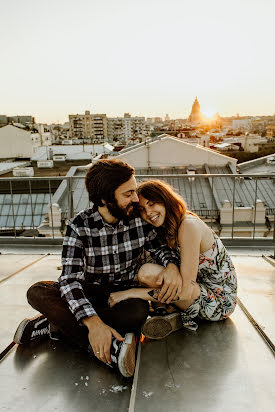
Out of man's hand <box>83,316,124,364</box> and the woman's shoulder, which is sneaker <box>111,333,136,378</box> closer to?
man's hand <box>83,316,124,364</box>

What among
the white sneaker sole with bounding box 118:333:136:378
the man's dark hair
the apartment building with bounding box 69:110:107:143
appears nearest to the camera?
the white sneaker sole with bounding box 118:333:136:378

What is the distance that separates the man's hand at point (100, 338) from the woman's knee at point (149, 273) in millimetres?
469

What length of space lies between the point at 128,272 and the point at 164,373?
778mm

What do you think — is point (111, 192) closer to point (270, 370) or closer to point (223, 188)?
point (270, 370)

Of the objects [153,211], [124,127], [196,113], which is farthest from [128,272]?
[196,113]

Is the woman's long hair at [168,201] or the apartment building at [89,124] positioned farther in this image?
the apartment building at [89,124]

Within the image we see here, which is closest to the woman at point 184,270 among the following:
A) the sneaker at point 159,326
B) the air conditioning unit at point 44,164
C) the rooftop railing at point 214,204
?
the sneaker at point 159,326

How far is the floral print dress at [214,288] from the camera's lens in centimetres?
275

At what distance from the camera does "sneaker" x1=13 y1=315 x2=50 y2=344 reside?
2695 mm

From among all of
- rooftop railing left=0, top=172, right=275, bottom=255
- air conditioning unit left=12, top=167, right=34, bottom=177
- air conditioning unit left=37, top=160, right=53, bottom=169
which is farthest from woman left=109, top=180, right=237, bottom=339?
air conditioning unit left=37, top=160, right=53, bottom=169

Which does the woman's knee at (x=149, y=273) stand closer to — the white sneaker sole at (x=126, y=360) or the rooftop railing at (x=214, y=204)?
the white sneaker sole at (x=126, y=360)

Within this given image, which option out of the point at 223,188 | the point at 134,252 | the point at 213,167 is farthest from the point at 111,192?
the point at 213,167

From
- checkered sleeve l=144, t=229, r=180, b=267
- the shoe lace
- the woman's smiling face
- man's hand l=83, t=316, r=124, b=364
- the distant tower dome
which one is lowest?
the shoe lace

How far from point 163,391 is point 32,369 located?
0.92 metres
